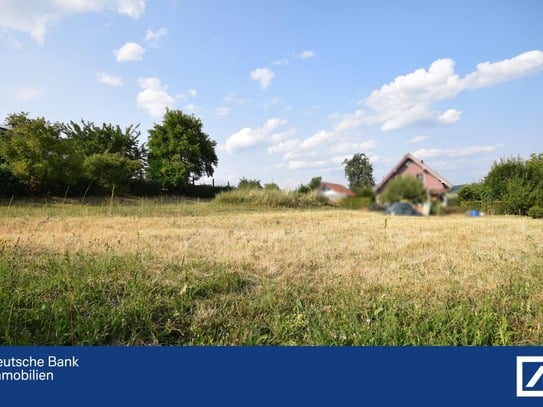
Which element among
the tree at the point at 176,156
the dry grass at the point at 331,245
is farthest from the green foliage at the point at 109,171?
the dry grass at the point at 331,245

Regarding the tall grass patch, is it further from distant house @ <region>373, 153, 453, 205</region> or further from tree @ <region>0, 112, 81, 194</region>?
tree @ <region>0, 112, 81, 194</region>

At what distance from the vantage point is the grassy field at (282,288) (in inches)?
103

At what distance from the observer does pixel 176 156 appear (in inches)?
379

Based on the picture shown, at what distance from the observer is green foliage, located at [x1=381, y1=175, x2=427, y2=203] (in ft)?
5.05

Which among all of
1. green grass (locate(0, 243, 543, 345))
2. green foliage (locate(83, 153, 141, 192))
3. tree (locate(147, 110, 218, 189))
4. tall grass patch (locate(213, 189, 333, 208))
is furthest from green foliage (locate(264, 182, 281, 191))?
green foliage (locate(83, 153, 141, 192))

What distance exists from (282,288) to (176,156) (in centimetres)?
726

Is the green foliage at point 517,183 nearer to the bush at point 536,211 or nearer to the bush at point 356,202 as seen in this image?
the bush at point 536,211

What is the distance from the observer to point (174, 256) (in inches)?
187

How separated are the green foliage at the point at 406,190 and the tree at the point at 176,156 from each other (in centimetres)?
826

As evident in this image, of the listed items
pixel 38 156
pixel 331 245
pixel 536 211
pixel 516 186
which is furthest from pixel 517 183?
pixel 38 156

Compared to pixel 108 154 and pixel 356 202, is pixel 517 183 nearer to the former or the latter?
pixel 356 202

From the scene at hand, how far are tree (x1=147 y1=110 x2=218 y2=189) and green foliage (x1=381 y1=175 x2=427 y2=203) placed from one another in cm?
826

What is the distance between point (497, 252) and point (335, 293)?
11.4ft

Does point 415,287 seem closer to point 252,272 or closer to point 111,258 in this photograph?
point 252,272
